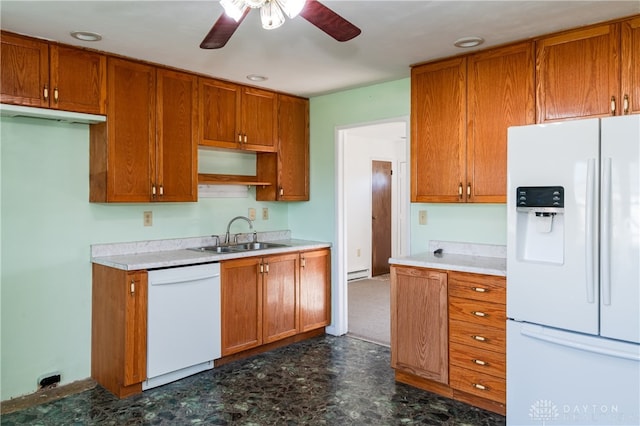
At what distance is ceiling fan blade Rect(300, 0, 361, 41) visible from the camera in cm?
167

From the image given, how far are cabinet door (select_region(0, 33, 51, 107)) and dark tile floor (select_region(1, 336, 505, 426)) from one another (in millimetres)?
1947

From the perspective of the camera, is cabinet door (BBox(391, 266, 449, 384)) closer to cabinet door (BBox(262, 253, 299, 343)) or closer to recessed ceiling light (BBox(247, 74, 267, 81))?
cabinet door (BBox(262, 253, 299, 343))

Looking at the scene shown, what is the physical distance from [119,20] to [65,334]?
2.16 m

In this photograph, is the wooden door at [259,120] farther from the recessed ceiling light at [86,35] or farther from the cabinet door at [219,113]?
the recessed ceiling light at [86,35]

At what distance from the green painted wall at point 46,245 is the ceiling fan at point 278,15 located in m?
1.82

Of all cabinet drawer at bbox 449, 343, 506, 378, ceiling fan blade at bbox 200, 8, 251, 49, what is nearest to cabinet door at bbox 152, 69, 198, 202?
ceiling fan blade at bbox 200, 8, 251, 49

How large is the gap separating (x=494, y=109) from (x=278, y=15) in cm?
185

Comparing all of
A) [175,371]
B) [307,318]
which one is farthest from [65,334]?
[307,318]

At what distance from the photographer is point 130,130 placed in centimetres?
319

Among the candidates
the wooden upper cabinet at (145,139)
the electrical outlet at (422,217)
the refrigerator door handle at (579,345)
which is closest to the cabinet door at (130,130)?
the wooden upper cabinet at (145,139)

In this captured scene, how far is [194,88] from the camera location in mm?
3559

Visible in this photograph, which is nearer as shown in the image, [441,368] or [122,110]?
[441,368]

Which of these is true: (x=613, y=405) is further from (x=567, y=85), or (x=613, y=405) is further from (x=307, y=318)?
(x=307, y=318)

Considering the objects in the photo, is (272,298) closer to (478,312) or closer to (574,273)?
(478,312)
